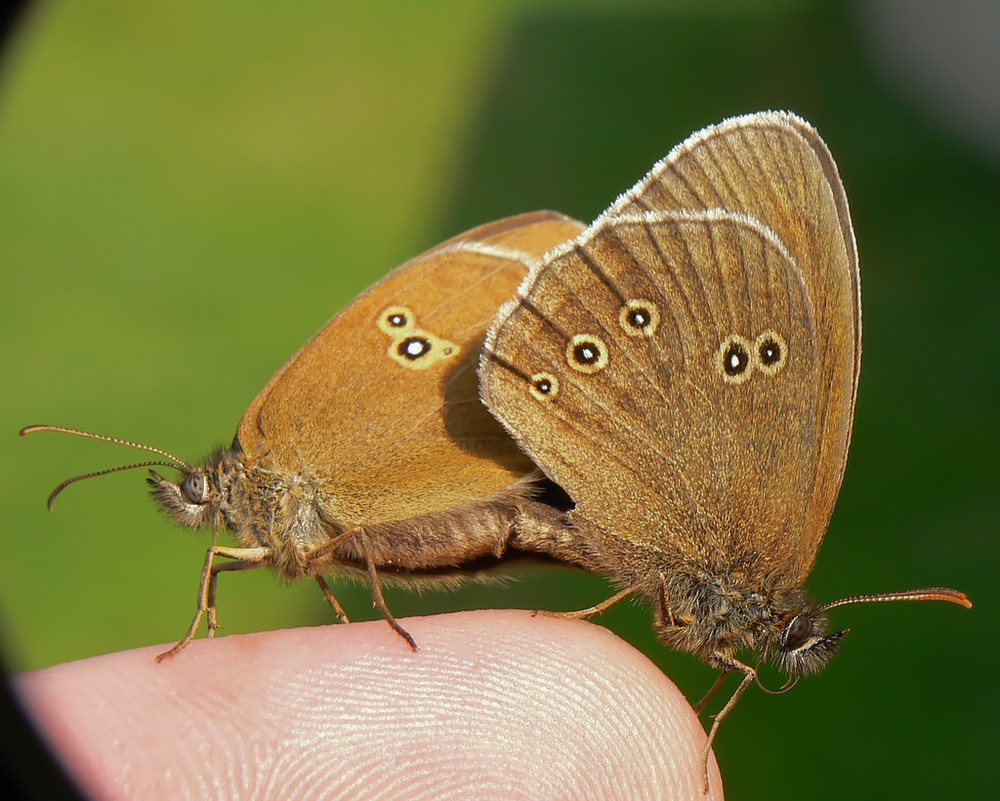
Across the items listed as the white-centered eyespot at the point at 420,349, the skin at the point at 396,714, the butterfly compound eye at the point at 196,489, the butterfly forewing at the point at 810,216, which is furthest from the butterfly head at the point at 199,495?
the butterfly forewing at the point at 810,216

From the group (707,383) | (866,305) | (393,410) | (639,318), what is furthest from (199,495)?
(866,305)

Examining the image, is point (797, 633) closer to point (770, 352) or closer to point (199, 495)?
point (770, 352)

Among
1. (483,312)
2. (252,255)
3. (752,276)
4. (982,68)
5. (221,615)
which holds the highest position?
(982,68)

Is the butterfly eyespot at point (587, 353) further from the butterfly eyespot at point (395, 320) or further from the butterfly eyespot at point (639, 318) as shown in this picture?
the butterfly eyespot at point (395, 320)

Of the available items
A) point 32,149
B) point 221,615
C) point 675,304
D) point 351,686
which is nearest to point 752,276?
point 675,304

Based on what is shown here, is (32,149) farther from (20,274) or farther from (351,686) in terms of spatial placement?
(351,686)

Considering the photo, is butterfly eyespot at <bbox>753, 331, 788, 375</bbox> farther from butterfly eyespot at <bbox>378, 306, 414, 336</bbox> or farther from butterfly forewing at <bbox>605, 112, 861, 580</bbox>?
butterfly eyespot at <bbox>378, 306, 414, 336</bbox>

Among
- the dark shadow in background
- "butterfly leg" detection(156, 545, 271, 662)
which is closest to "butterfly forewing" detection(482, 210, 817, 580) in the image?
"butterfly leg" detection(156, 545, 271, 662)
